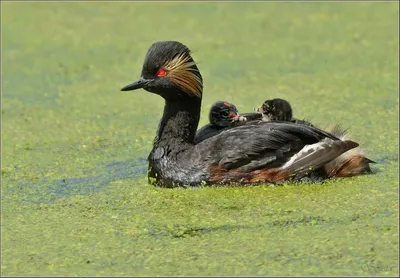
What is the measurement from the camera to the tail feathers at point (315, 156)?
7.36 metres

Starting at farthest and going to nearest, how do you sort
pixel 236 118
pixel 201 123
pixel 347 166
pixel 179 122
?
pixel 201 123 → pixel 236 118 → pixel 179 122 → pixel 347 166

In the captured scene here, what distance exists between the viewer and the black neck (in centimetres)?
768

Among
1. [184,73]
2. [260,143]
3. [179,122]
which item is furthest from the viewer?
[179,122]

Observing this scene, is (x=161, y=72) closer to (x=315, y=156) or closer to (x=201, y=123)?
(x=315, y=156)

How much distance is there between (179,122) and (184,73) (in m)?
0.40

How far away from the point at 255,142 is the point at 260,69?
3799 mm

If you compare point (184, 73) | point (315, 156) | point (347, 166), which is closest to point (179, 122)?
point (184, 73)

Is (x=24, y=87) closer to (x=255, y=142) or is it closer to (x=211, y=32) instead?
(x=211, y=32)

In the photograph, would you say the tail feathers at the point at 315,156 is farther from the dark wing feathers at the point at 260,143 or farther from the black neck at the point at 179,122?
the black neck at the point at 179,122

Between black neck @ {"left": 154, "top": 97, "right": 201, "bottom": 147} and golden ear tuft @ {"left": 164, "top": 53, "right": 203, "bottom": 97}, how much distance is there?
4.4 inches

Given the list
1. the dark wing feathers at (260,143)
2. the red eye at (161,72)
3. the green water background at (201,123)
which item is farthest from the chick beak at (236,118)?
the green water background at (201,123)

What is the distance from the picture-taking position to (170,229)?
6.40 meters

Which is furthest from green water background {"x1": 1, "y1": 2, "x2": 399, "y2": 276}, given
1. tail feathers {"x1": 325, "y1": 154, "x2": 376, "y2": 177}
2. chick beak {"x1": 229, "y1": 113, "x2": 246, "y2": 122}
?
chick beak {"x1": 229, "y1": 113, "x2": 246, "y2": 122}

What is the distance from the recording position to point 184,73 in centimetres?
760
